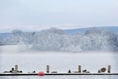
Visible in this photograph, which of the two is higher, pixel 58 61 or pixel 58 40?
pixel 58 40

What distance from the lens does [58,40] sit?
174cm

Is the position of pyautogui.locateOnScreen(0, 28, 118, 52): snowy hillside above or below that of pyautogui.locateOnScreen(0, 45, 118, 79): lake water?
above

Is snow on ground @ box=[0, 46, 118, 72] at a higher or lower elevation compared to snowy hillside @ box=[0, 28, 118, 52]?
lower

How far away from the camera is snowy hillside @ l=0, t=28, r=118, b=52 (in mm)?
1731

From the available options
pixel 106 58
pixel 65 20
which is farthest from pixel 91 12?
pixel 106 58

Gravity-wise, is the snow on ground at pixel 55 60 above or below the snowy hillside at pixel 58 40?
below

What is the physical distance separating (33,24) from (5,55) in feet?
1.43

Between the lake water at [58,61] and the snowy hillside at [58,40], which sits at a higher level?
the snowy hillside at [58,40]

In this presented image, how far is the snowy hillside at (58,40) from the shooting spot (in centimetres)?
173

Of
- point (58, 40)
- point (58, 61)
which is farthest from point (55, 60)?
point (58, 40)

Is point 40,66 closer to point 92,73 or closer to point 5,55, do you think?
point 5,55

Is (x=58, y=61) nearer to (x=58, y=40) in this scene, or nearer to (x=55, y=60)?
(x=55, y=60)

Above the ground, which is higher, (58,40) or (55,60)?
(58,40)

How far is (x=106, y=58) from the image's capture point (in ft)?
5.79
